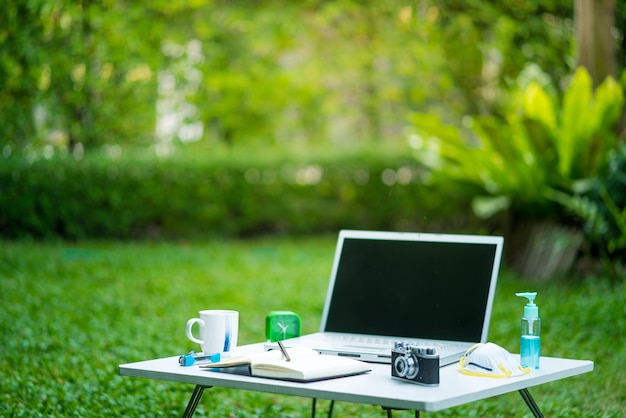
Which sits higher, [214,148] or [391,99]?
[391,99]

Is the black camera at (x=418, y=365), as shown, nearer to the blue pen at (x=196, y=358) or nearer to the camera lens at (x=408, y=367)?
the camera lens at (x=408, y=367)

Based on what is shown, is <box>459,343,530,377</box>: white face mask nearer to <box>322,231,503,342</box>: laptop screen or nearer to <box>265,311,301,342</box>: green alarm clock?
<box>322,231,503,342</box>: laptop screen

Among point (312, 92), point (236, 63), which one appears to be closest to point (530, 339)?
point (236, 63)

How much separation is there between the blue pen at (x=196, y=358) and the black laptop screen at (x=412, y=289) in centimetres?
61

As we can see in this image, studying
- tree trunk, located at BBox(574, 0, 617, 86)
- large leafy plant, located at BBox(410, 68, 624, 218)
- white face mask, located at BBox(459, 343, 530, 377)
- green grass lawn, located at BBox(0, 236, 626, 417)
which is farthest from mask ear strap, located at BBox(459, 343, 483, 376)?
tree trunk, located at BBox(574, 0, 617, 86)

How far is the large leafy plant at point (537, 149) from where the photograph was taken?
7.38 m

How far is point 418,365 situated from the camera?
7.77ft

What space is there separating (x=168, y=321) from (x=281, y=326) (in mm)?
3520

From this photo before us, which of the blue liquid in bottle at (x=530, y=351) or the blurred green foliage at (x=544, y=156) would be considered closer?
the blue liquid in bottle at (x=530, y=351)

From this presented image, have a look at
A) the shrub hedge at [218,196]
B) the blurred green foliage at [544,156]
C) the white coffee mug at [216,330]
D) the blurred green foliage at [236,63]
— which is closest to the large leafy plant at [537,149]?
the blurred green foliage at [544,156]

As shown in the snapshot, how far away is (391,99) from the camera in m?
16.0

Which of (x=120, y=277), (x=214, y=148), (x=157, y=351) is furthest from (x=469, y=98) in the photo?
(x=157, y=351)

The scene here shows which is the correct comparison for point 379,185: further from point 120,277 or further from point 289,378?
point 289,378

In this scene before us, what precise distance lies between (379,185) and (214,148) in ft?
7.80
